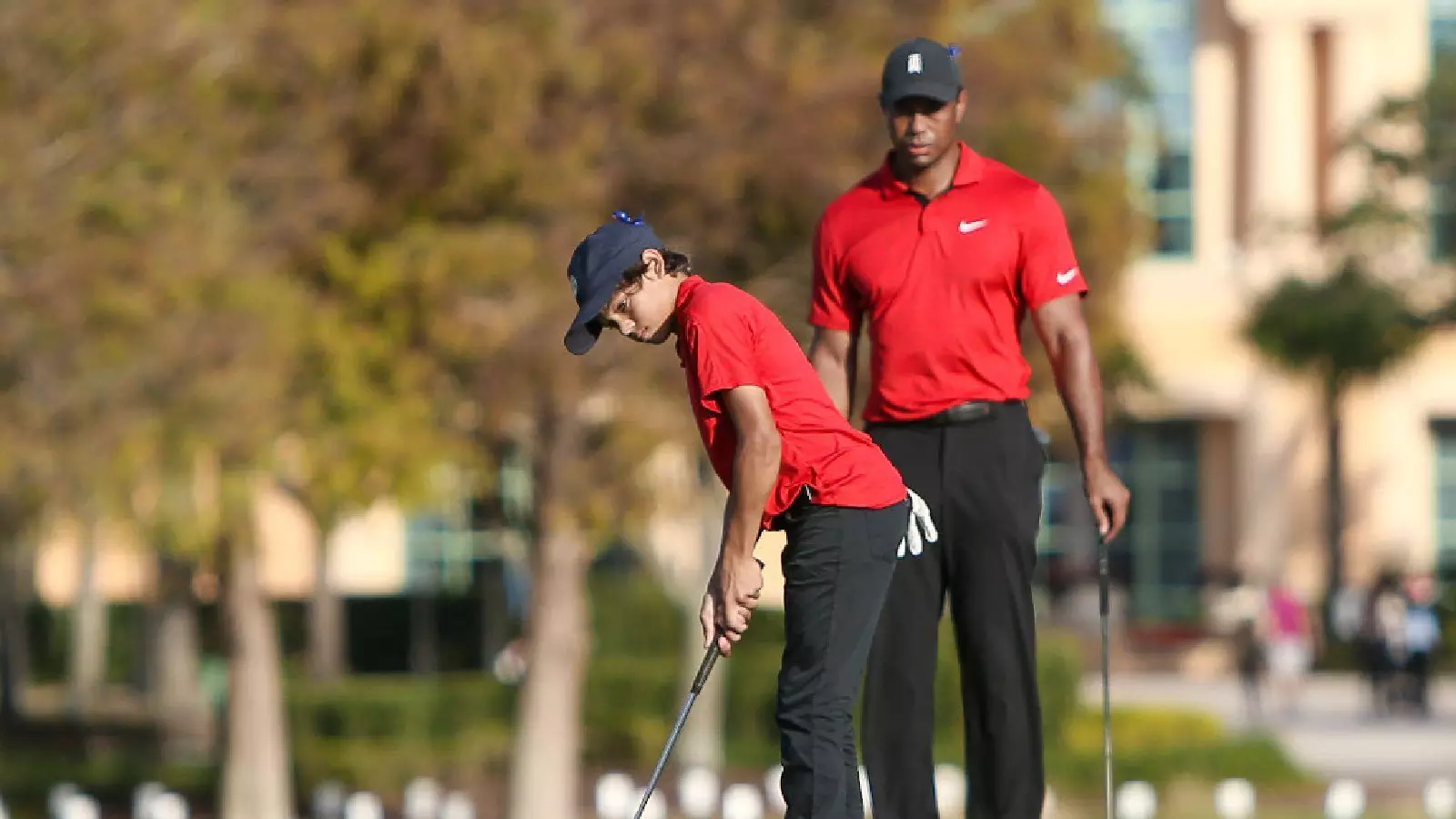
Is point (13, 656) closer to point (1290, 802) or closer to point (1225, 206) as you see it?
point (1290, 802)

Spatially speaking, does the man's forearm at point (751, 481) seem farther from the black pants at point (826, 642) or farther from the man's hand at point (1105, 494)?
the man's hand at point (1105, 494)

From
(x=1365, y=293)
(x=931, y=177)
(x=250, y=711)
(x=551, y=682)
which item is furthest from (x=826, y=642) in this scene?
(x=1365, y=293)

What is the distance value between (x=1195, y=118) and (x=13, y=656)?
22706 mm

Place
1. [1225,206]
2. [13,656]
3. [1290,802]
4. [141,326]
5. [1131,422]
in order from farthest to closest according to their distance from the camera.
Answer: [1225,206]
[1131,422]
[13,656]
[1290,802]
[141,326]

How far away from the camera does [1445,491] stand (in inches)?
1858

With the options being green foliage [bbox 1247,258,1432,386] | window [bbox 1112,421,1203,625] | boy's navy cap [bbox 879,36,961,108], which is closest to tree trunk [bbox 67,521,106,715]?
green foliage [bbox 1247,258,1432,386]

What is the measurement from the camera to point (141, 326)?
15102mm

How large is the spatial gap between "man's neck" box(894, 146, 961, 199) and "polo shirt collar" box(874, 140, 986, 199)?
2 centimetres

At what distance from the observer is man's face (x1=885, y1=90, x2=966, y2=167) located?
7.10 meters

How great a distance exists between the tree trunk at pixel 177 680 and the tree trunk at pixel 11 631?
Result: 63.5 inches

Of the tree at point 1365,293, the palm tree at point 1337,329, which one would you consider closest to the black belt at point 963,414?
the tree at point 1365,293

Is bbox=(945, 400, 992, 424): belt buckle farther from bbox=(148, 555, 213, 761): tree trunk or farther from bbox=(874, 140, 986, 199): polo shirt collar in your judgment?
Result: bbox=(148, 555, 213, 761): tree trunk

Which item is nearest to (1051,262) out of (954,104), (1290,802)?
(954,104)

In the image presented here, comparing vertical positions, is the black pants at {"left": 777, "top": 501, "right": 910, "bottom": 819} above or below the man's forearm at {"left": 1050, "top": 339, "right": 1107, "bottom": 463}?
below
